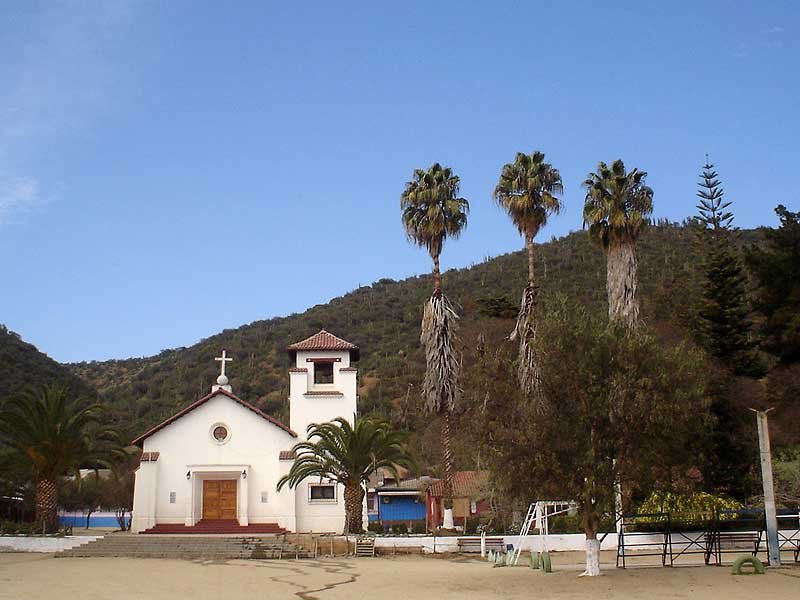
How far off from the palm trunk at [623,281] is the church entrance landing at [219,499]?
20.4m

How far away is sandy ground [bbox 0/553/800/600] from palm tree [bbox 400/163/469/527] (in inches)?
309

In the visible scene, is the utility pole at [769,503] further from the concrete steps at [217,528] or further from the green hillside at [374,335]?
the green hillside at [374,335]

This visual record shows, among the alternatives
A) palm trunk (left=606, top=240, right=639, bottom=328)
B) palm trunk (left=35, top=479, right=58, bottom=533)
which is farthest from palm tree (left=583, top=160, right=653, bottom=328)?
palm trunk (left=35, top=479, right=58, bottom=533)

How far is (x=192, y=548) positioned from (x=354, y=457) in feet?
24.7

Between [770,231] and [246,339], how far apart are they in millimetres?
72934

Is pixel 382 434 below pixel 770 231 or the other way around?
below

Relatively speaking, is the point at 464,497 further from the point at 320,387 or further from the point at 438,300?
the point at 438,300

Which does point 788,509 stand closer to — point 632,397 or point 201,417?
point 632,397

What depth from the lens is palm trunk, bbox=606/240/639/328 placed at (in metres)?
34.7

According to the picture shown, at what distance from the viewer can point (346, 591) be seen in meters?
22.0

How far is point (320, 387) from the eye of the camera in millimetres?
43781

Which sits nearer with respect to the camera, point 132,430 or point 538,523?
point 538,523

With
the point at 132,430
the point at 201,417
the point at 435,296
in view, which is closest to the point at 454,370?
the point at 435,296

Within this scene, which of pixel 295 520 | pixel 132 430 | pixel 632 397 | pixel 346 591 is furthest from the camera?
pixel 132 430
